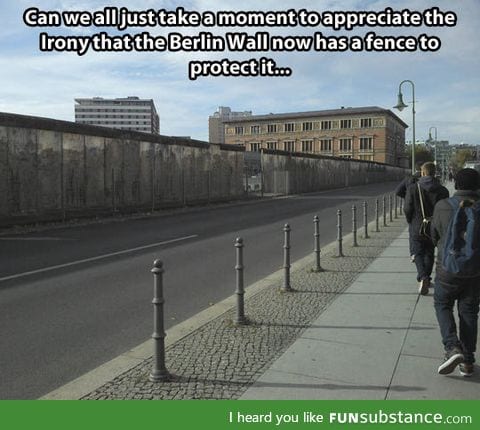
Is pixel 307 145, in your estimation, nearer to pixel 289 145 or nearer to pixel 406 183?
pixel 289 145

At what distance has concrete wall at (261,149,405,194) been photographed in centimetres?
3934

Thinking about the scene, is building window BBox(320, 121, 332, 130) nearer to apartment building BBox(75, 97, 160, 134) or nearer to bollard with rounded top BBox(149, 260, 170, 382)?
apartment building BBox(75, 97, 160, 134)

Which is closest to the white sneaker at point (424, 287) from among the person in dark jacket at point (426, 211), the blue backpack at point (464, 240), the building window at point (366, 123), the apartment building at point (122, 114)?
Answer: the person in dark jacket at point (426, 211)

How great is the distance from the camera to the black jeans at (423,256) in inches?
294

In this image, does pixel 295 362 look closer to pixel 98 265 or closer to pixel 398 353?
pixel 398 353

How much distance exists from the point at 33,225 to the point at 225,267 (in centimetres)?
1000

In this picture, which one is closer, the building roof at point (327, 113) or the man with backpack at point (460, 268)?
the man with backpack at point (460, 268)

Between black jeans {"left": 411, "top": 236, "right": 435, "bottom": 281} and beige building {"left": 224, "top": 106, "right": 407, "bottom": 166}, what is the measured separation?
113932 mm

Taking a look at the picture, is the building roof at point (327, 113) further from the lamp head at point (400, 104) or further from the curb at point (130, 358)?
the curb at point (130, 358)

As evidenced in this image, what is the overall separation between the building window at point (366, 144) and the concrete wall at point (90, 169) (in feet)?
315

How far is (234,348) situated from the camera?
4984mm

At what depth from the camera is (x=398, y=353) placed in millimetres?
4820

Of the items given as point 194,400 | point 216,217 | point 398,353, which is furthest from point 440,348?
point 216,217

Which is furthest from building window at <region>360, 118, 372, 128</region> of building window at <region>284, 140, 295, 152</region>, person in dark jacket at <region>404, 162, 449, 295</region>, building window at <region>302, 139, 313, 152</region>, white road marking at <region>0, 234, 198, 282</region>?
person in dark jacket at <region>404, 162, 449, 295</region>
